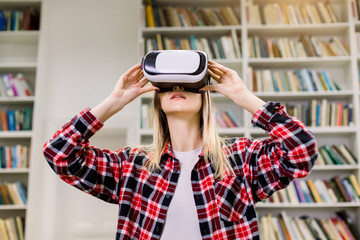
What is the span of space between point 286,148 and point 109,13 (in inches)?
117

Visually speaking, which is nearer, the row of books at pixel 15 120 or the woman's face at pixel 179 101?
the woman's face at pixel 179 101

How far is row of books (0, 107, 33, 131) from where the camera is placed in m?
3.16

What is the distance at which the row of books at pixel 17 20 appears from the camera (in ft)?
10.9

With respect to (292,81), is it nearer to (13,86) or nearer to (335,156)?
(335,156)

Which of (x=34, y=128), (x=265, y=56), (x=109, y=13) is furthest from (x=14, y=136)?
(x=265, y=56)

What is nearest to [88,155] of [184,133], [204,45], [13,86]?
[184,133]

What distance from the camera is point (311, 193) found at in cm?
281

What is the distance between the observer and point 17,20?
3.34 metres

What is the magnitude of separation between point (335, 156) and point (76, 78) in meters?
2.47

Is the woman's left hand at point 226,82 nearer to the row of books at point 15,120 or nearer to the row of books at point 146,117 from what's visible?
the row of books at point 146,117

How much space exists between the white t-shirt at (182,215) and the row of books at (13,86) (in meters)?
2.68

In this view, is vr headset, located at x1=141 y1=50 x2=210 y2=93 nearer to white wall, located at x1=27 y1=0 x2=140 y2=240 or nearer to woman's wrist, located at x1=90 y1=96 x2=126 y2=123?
woman's wrist, located at x1=90 y1=96 x2=126 y2=123

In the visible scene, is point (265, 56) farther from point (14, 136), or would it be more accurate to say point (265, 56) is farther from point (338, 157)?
point (14, 136)

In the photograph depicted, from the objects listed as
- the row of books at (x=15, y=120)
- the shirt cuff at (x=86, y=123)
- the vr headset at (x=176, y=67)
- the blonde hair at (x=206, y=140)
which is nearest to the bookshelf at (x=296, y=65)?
the row of books at (x=15, y=120)
